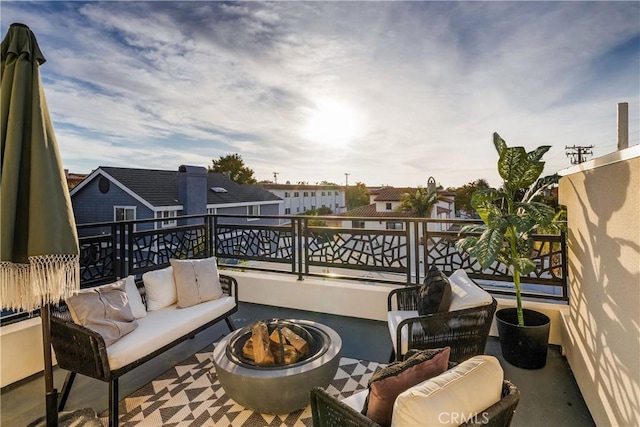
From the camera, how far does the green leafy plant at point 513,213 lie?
2.62 metres

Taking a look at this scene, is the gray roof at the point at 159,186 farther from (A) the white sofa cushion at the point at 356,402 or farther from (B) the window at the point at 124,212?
(A) the white sofa cushion at the point at 356,402

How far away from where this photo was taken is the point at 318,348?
8.07ft

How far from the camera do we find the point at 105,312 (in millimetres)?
2428

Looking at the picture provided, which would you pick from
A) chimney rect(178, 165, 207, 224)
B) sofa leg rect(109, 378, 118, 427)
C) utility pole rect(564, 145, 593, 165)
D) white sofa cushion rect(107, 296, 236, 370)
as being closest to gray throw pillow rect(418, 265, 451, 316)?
white sofa cushion rect(107, 296, 236, 370)

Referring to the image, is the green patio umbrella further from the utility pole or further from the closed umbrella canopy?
the utility pole

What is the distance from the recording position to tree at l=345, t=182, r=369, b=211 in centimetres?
3084

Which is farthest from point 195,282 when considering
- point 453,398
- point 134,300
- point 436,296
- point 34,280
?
point 453,398

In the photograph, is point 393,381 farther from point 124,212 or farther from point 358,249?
point 124,212

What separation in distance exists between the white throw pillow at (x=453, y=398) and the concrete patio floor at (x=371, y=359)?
1.38m

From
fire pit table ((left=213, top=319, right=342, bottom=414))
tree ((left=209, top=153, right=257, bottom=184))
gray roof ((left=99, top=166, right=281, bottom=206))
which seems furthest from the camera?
tree ((left=209, top=153, right=257, bottom=184))

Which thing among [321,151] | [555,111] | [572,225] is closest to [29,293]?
[572,225]

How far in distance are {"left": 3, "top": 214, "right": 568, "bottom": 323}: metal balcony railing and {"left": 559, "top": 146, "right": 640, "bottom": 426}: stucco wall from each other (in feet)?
2.53

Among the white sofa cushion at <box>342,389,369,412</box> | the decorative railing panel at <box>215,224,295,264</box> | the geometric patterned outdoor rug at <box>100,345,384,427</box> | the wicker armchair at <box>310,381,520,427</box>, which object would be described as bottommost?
the geometric patterned outdoor rug at <box>100,345,384,427</box>

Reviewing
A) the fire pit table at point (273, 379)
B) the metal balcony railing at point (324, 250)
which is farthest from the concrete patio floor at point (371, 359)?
the fire pit table at point (273, 379)
